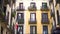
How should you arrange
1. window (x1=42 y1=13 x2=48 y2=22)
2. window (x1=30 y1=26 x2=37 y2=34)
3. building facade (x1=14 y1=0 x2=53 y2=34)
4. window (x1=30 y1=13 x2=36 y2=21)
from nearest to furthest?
window (x1=30 y1=26 x2=37 y2=34) → building facade (x1=14 y1=0 x2=53 y2=34) → window (x1=42 y1=13 x2=48 y2=22) → window (x1=30 y1=13 x2=36 y2=21)

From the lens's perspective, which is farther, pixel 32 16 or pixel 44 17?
pixel 32 16

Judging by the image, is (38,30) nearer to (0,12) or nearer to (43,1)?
(43,1)

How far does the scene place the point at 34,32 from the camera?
3066cm

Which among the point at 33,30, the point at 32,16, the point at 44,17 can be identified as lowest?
the point at 33,30

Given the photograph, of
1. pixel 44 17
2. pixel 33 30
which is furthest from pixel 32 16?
pixel 33 30

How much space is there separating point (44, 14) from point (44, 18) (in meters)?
0.88

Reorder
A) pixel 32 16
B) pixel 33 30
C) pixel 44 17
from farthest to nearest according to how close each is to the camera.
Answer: pixel 32 16 < pixel 44 17 < pixel 33 30

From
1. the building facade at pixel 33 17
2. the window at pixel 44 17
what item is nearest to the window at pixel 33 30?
the building facade at pixel 33 17

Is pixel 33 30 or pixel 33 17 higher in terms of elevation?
pixel 33 17

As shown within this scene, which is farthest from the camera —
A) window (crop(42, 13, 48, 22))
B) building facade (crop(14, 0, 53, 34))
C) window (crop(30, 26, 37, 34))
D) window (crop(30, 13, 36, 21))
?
window (crop(30, 13, 36, 21))

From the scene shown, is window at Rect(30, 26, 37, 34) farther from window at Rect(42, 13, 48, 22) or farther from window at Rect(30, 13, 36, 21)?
window at Rect(42, 13, 48, 22)

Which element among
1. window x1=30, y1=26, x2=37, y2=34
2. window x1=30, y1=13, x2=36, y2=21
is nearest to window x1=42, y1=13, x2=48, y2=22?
window x1=30, y1=13, x2=36, y2=21

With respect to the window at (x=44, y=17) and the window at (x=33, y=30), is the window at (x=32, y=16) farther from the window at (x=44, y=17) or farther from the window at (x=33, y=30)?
the window at (x=44, y=17)

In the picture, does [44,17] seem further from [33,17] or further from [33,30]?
[33,30]
